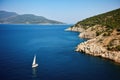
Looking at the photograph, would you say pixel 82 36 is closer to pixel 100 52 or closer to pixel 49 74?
pixel 100 52

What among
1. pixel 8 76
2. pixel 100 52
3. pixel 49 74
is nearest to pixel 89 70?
pixel 49 74

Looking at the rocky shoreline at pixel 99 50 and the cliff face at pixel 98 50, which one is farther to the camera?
the rocky shoreline at pixel 99 50

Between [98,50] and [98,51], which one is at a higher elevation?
[98,50]

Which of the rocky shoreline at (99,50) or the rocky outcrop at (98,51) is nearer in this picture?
the rocky outcrop at (98,51)

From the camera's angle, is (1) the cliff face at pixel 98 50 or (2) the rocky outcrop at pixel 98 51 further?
(1) the cliff face at pixel 98 50

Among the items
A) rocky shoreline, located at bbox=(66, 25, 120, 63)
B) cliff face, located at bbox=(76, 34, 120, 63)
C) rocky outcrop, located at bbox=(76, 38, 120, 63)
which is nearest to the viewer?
rocky outcrop, located at bbox=(76, 38, 120, 63)

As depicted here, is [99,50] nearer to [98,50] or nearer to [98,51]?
[98,50]

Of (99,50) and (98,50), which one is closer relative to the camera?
(99,50)

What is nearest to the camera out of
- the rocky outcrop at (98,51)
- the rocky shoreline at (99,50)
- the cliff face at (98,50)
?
the rocky outcrop at (98,51)

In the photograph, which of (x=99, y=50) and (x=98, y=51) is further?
(x=98, y=51)

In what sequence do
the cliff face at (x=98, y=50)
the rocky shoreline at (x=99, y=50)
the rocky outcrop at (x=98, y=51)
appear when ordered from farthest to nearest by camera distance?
the rocky shoreline at (x=99, y=50), the cliff face at (x=98, y=50), the rocky outcrop at (x=98, y=51)

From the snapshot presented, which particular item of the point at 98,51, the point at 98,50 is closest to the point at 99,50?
the point at 98,50

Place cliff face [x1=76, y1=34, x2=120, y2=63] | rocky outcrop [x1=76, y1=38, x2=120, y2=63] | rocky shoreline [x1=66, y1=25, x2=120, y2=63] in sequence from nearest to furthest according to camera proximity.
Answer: rocky outcrop [x1=76, y1=38, x2=120, y2=63]
cliff face [x1=76, y1=34, x2=120, y2=63]
rocky shoreline [x1=66, y1=25, x2=120, y2=63]
